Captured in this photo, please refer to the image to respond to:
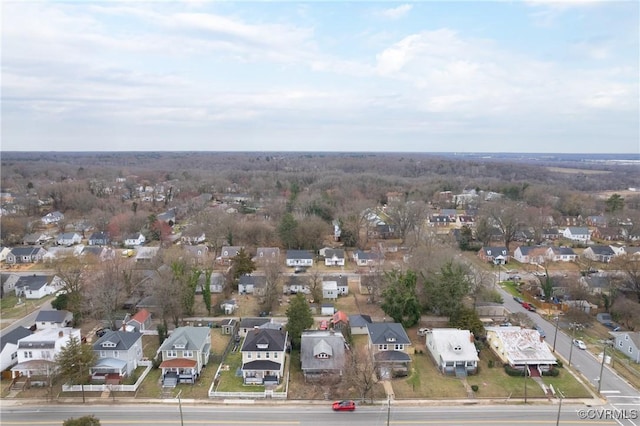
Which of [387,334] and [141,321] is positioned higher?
[387,334]

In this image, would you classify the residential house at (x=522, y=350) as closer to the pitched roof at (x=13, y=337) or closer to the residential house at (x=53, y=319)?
the pitched roof at (x=13, y=337)

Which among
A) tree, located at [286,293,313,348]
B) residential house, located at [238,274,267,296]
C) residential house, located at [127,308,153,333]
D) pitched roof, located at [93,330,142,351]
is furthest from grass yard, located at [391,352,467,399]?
residential house, located at [127,308,153,333]

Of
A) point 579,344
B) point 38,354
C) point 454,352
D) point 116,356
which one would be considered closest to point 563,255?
point 579,344

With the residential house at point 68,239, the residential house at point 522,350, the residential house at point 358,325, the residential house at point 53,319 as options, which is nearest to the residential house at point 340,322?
the residential house at point 358,325

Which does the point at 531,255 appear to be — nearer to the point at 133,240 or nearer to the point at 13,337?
the point at 13,337

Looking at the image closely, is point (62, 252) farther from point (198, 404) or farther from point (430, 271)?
point (430, 271)

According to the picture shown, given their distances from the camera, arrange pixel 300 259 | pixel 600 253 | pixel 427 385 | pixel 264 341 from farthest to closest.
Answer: pixel 600 253 → pixel 300 259 → pixel 264 341 → pixel 427 385
